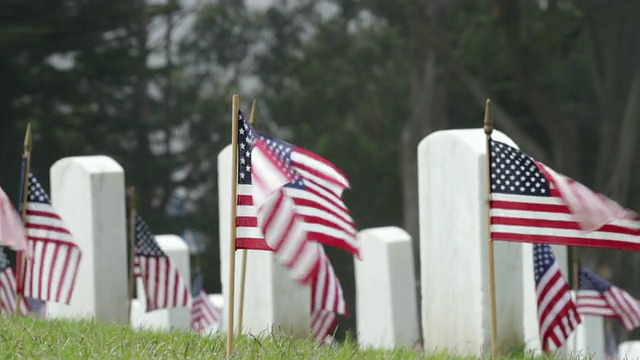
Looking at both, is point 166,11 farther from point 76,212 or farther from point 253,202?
point 253,202

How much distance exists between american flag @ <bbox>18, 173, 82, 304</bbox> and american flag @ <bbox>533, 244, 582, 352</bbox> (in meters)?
3.26

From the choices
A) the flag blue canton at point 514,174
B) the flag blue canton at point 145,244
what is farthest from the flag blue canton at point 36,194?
the flag blue canton at point 514,174

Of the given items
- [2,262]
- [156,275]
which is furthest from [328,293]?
[2,262]

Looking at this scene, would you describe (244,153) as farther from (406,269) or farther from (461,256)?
(406,269)

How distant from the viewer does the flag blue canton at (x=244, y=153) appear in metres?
7.24

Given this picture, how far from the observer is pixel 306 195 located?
7.96 meters

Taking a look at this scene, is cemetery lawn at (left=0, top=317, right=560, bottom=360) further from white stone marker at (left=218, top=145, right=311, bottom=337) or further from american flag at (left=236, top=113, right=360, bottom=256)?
white stone marker at (left=218, top=145, right=311, bottom=337)

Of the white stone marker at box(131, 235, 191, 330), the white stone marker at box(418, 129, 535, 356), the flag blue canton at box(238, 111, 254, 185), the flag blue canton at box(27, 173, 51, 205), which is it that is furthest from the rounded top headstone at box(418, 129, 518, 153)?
the white stone marker at box(131, 235, 191, 330)

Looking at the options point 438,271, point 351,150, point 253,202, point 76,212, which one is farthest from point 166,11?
point 253,202

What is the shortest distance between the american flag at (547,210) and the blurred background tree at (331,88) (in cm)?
1862

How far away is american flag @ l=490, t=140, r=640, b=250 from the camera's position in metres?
7.46

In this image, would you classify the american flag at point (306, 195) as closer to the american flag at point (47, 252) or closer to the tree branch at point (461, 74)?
the american flag at point (47, 252)

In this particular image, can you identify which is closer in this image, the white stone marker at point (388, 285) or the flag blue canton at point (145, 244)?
the white stone marker at point (388, 285)

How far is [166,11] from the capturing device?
3256cm
